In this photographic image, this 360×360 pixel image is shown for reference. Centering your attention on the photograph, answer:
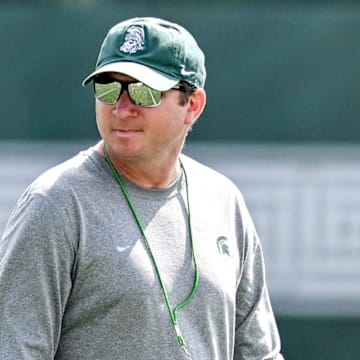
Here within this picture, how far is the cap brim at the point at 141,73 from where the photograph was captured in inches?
123

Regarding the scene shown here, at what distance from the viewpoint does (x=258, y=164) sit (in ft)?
23.7

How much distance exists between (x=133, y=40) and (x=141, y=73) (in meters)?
0.09

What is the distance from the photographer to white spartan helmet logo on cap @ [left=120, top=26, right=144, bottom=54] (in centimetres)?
317

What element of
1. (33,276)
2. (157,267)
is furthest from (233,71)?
(33,276)

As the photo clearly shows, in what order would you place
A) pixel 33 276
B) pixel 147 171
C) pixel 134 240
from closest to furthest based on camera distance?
pixel 33 276, pixel 134 240, pixel 147 171

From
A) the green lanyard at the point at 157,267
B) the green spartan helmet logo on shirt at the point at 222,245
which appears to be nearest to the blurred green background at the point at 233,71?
the green spartan helmet logo on shirt at the point at 222,245

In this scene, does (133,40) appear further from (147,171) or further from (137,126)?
(147,171)

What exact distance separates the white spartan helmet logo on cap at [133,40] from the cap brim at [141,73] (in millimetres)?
39

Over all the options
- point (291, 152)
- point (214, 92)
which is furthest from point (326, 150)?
point (214, 92)

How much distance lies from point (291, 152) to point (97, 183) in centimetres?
416

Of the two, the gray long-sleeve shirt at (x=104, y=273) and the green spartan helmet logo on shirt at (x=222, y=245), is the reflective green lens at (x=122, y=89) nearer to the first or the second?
the gray long-sleeve shirt at (x=104, y=273)

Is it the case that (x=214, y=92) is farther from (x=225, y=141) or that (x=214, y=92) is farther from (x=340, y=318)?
(x=340, y=318)

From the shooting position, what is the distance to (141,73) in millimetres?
3141

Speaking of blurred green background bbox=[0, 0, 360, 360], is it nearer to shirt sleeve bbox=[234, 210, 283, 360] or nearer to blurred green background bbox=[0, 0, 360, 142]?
blurred green background bbox=[0, 0, 360, 142]
